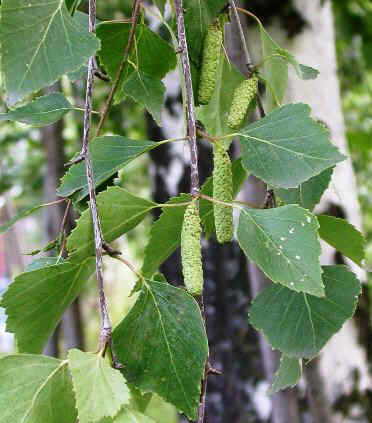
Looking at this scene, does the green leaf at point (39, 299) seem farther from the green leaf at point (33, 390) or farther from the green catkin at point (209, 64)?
the green catkin at point (209, 64)

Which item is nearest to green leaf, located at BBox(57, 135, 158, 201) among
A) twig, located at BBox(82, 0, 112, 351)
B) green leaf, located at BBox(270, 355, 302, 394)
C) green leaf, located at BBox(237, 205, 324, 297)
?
twig, located at BBox(82, 0, 112, 351)

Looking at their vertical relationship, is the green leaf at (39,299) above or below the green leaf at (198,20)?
below

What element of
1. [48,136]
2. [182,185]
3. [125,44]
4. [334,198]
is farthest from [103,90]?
[125,44]

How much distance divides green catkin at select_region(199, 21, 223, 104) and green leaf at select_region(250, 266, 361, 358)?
180 mm

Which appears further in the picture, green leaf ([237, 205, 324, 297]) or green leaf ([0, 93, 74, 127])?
green leaf ([0, 93, 74, 127])

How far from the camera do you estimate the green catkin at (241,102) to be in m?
0.59

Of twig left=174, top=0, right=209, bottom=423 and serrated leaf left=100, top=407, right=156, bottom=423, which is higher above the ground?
twig left=174, top=0, right=209, bottom=423

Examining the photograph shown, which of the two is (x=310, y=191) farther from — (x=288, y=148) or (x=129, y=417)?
(x=129, y=417)

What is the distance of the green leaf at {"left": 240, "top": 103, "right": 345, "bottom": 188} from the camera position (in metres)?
0.49

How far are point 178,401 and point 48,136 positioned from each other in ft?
5.16

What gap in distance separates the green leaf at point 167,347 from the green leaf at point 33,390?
0.05m

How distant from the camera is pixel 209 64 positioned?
586 mm

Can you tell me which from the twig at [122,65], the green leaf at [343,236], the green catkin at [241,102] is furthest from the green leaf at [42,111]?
the green leaf at [343,236]

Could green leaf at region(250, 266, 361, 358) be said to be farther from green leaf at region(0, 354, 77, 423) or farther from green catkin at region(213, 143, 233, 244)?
green leaf at region(0, 354, 77, 423)
